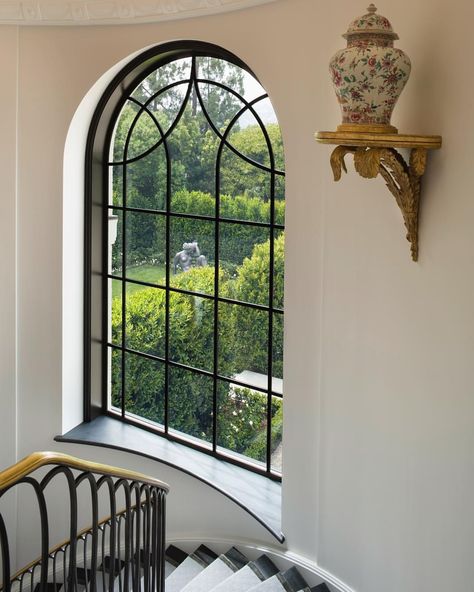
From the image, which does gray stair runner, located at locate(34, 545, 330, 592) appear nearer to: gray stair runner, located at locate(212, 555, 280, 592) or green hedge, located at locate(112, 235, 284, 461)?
gray stair runner, located at locate(212, 555, 280, 592)

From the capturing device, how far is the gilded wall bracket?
10.7 feet

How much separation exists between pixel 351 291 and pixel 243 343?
48.2 inches

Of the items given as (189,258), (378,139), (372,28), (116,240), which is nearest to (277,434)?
(189,258)

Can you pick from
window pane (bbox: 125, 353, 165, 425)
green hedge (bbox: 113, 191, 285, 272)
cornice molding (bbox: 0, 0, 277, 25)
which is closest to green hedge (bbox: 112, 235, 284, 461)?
window pane (bbox: 125, 353, 165, 425)

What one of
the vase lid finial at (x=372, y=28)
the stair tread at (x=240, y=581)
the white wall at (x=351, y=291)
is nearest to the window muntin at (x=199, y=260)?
the white wall at (x=351, y=291)

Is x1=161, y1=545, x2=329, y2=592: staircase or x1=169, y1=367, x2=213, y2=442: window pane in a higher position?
x1=169, y1=367, x2=213, y2=442: window pane

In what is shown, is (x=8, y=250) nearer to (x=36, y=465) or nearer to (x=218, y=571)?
(x=218, y=571)

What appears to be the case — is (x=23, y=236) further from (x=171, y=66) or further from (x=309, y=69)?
(x=309, y=69)

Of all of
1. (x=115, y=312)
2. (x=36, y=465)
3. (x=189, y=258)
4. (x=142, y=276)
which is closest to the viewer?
(x=36, y=465)

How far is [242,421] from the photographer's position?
208 inches

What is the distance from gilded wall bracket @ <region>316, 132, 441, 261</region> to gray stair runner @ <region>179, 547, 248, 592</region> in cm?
252

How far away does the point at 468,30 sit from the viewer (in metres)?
3.22

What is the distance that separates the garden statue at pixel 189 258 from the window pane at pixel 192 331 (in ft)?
0.63

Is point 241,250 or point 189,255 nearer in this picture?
point 241,250
